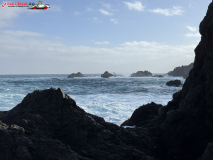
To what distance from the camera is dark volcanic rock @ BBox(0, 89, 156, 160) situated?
9.73 feet

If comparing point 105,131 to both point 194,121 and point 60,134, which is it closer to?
point 60,134

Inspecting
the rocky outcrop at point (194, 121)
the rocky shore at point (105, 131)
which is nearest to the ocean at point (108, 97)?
the rocky outcrop at point (194, 121)

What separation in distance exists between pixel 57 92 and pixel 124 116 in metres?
7.29

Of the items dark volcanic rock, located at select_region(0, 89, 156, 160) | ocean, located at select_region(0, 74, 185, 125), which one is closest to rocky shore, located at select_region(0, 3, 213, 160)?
dark volcanic rock, located at select_region(0, 89, 156, 160)

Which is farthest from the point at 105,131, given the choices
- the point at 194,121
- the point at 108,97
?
the point at 108,97

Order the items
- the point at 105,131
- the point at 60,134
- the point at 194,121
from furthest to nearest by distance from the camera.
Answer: the point at 194,121 → the point at 105,131 → the point at 60,134

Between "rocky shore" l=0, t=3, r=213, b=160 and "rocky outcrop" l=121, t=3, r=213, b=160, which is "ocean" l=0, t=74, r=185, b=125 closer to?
"rocky outcrop" l=121, t=3, r=213, b=160

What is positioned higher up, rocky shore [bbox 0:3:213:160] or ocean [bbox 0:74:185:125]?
rocky shore [bbox 0:3:213:160]

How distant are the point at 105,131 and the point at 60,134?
3.10 ft

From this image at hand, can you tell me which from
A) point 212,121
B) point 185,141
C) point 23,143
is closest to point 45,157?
point 23,143

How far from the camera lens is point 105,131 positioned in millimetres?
3959

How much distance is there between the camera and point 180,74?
11138cm

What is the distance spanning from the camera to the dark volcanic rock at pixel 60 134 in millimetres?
2967

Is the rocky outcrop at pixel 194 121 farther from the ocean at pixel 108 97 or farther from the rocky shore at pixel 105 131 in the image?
the ocean at pixel 108 97
